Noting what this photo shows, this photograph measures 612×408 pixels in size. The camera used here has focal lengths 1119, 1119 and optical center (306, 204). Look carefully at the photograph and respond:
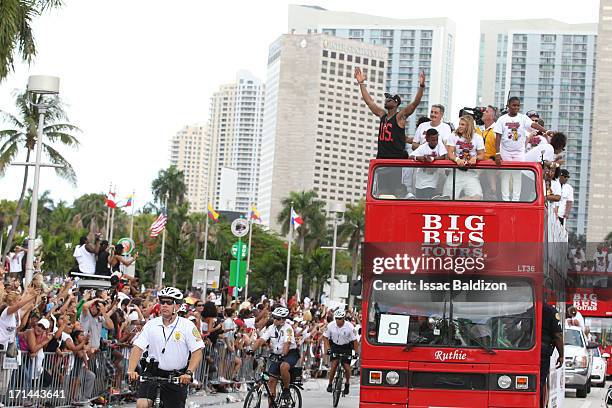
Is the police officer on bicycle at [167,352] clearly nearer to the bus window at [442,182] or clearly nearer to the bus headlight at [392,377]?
the bus headlight at [392,377]

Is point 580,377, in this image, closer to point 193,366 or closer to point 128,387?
point 128,387

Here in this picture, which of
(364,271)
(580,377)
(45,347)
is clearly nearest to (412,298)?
(364,271)

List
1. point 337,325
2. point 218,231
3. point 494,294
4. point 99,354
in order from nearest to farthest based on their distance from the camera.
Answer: point 494,294
point 99,354
point 337,325
point 218,231

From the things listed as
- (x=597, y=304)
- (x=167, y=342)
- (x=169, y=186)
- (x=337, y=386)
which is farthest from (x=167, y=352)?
(x=169, y=186)

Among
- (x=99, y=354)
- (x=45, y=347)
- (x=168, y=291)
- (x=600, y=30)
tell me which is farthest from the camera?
(x=600, y=30)

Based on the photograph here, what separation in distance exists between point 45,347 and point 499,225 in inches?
273

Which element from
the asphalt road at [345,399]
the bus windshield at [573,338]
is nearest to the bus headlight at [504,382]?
the asphalt road at [345,399]

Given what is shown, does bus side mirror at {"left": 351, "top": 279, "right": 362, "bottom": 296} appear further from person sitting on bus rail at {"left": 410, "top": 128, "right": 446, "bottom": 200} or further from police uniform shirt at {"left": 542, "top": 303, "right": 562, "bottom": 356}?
police uniform shirt at {"left": 542, "top": 303, "right": 562, "bottom": 356}

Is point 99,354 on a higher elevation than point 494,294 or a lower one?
lower

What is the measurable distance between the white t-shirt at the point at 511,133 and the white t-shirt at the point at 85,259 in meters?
8.13

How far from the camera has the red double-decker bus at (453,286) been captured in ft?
44.0

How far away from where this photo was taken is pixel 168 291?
1106 centimetres

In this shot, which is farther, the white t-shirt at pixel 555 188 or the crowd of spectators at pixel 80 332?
the white t-shirt at pixel 555 188

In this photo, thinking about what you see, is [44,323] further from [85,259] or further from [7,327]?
[85,259]
